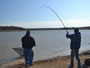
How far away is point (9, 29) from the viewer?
13600 cm

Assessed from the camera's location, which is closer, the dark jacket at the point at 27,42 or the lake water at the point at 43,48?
the dark jacket at the point at 27,42

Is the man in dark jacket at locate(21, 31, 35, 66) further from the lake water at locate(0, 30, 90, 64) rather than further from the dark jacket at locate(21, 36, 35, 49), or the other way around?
the lake water at locate(0, 30, 90, 64)

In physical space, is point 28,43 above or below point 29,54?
above

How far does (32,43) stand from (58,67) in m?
1.69

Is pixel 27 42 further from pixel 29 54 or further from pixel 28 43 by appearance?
pixel 29 54

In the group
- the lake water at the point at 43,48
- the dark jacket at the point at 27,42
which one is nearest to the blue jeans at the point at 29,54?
the dark jacket at the point at 27,42

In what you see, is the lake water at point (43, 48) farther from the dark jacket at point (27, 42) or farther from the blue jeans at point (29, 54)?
the dark jacket at point (27, 42)

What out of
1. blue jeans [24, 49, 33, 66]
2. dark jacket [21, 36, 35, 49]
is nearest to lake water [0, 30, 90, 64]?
blue jeans [24, 49, 33, 66]

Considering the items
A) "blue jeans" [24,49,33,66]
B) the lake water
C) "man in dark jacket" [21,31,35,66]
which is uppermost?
"man in dark jacket" [21,31,35,66]

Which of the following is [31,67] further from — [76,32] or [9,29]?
[9,29]

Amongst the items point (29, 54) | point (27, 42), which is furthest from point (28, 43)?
point (29, 54)

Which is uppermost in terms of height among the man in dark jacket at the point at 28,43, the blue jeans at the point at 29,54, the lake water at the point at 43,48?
the man in dark jacket at the point at 28,43

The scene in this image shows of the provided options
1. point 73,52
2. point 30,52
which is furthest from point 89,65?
point 30,52

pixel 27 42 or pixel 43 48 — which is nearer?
pixel 27 42
